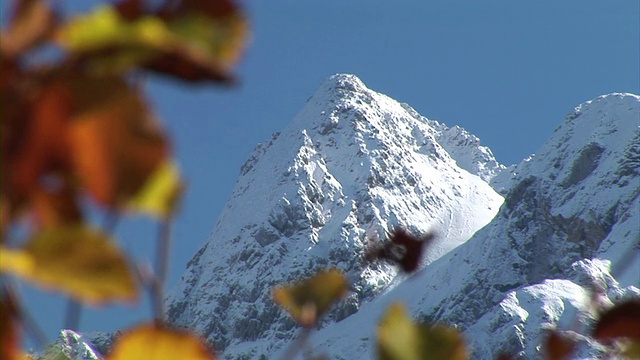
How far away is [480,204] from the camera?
5591 cm

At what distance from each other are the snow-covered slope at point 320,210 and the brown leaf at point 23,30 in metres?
46.3

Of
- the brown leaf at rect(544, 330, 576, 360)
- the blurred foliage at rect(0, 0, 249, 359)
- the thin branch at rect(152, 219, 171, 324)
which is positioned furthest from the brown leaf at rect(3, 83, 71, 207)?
the brown leaf at rect(544, 330, 576, 360)

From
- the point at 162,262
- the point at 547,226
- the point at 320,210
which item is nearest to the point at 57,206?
the point at 162,262

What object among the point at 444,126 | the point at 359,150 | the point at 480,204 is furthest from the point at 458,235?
the point at 444,126

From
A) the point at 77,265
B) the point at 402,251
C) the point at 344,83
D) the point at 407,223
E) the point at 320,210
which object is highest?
the point at 344,83

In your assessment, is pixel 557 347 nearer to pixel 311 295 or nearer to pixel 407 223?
pixel 311 295

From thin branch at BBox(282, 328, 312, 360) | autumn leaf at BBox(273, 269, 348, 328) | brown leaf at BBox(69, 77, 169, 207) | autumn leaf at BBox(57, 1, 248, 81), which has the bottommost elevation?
brown leaf at BBox(69, 77, 169, 207)

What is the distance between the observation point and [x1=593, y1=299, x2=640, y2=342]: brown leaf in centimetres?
38

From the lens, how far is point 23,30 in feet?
0.59

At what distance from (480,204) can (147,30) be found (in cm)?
5666

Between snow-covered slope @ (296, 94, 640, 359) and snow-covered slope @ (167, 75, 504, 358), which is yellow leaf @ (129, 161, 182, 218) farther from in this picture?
snow-covered slope @ (167, 75, 504, 358)

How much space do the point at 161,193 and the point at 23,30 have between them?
4 centimetres

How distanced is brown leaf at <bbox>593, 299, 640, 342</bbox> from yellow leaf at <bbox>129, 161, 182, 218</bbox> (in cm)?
25

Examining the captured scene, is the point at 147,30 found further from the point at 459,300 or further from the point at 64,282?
the point at 459,300
